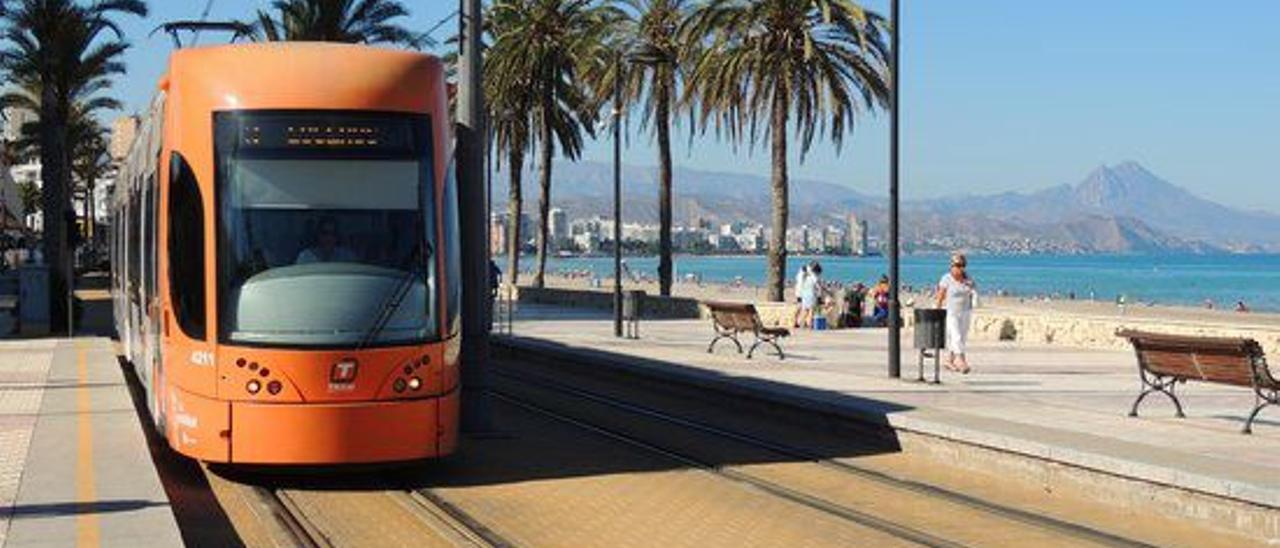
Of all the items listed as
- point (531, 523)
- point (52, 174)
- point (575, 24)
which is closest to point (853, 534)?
point (531, 523)

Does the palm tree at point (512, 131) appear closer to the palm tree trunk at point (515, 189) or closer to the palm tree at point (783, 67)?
the palm tree trunk at point (515, 189)

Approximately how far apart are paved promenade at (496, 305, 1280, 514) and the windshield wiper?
491cm

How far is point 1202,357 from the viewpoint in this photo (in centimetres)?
1458

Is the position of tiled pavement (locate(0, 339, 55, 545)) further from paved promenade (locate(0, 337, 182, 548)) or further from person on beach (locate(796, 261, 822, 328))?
person on beach (locate(796, 261, 822, 328))

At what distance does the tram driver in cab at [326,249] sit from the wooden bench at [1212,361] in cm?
763

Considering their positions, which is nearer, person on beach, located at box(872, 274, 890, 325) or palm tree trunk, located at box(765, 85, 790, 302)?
palm tree trunk, located at box(765, 85, 790, 302)

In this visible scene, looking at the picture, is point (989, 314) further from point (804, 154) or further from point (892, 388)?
point (892, 388)

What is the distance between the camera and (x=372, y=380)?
11891mm

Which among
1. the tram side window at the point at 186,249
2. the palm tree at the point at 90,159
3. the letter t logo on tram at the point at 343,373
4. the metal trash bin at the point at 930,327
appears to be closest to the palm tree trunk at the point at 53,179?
the metal trash bin at the point at 930,327

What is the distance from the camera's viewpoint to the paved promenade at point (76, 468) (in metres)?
9.45

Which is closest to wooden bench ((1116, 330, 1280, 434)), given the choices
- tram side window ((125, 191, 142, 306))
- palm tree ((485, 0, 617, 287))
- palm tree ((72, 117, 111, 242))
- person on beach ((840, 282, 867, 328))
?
tram side window ((125, 191, 142, 306))

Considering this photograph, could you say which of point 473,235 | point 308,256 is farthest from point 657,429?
point 308,256

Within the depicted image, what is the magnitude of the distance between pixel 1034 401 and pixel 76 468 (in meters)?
10.2

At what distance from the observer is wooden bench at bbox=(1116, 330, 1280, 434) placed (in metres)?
14.1
